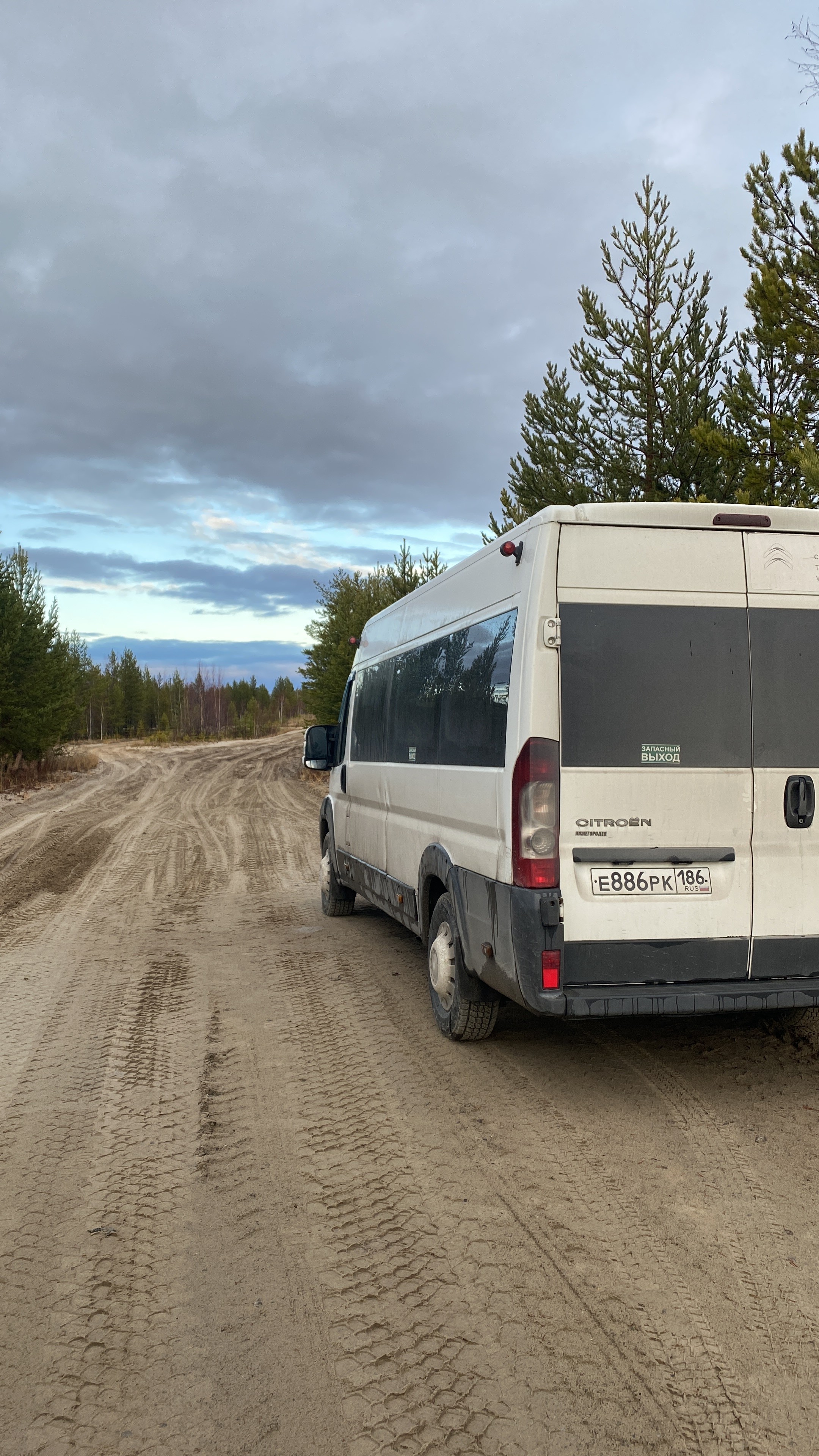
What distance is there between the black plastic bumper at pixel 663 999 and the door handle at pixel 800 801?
2.50 ft

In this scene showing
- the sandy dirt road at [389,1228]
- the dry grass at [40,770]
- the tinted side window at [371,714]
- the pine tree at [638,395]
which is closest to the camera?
the sandy dirt road at [389,1228]

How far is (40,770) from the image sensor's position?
101ft

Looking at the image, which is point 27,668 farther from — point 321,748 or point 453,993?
point 453,993

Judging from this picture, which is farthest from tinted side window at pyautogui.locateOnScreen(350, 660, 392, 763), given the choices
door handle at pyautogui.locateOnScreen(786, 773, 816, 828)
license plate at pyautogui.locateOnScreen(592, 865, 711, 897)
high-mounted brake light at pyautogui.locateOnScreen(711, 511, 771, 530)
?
door handle at pyautogui.locateOnScreen(786, 773, 816, 828)

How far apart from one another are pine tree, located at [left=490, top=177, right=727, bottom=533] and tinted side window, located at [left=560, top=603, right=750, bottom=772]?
40.5ft

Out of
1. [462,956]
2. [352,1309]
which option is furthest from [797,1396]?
[462,956]

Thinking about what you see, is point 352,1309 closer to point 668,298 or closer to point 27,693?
point 668,298

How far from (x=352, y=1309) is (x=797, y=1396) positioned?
1.25 metres

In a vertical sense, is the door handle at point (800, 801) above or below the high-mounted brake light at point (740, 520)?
below

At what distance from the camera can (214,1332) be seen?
2.79 metres

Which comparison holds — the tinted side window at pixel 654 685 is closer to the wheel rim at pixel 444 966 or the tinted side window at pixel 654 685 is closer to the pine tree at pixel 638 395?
the wheel rim at pixel 444 966

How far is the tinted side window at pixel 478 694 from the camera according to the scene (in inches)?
182

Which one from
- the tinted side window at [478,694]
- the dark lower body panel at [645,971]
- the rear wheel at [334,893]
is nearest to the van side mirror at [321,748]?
the rear wheel at [334,893]

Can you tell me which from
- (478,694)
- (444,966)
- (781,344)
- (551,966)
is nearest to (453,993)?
(444,966)
